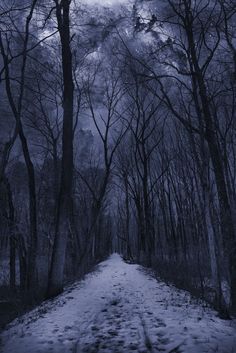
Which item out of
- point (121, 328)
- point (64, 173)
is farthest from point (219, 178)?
point (64, 173)

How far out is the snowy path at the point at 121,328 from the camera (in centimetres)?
414

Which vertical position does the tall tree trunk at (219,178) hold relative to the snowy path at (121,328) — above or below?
above

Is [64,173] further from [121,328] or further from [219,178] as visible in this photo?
[121,328]

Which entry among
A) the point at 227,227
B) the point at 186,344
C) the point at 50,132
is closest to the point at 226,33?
the point at 227,227

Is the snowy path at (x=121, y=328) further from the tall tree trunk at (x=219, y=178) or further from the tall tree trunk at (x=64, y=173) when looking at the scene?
the tall tree trunk at (x=219, y=178)

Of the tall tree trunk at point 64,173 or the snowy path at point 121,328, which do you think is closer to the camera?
the snowy path at point 121,328

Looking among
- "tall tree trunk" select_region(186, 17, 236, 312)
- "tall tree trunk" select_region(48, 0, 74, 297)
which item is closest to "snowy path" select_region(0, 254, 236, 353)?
"tall tree trunk" select_region(48, 0, 74, 297)

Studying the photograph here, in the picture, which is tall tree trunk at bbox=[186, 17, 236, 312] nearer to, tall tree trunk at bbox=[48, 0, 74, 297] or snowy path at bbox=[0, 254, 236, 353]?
snowy path at bbox=[0, 254, 236, 353]

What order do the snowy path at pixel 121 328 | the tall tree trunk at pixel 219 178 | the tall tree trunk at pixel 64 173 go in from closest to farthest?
the snowy path at pixel 121 328
the tall tree trunk at pixel 219 178
the tall tree trunk at pixel 64 173

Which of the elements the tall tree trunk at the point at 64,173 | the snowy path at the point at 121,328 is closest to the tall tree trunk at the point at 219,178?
the snowy path at the point at 121,328

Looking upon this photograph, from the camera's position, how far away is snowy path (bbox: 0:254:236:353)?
4140 millimetres

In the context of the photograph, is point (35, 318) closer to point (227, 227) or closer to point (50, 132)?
point (227, 227)

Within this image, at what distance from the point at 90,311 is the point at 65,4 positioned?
9.57 m

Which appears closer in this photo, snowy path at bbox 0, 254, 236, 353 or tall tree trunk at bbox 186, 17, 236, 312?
snowy path at bbox 0, 254, 236, 353
